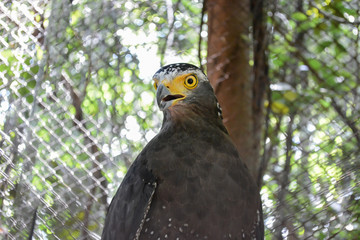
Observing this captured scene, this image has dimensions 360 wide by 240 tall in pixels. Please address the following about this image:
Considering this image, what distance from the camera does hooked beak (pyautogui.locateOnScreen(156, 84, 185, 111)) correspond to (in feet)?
7.32

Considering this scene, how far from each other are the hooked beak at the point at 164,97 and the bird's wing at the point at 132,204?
11.2 inches

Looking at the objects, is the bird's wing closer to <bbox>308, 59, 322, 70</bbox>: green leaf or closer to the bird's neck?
the bird's neck

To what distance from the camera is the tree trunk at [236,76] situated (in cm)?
297

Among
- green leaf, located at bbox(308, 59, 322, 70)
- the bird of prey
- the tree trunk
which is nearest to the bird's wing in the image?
the bird of prey

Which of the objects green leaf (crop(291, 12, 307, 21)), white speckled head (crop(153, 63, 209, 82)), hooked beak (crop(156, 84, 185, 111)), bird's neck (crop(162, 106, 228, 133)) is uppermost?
green leaf (crop(291, 12, 307, 21))

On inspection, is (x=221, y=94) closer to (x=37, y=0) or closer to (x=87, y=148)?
(x=87, y=148)

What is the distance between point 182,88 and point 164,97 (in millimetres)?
143

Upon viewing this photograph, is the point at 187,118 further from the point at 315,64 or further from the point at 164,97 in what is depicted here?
the point at 315,64

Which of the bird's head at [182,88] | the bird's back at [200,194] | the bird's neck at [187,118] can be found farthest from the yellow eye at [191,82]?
the bird's back at [200,194]

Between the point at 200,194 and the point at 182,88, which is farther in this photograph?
the point at 182,88

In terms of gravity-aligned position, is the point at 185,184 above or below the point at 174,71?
below

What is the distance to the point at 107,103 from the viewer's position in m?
3.05

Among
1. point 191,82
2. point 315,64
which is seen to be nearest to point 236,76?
point 315,64

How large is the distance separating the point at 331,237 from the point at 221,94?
1066 millimetres
